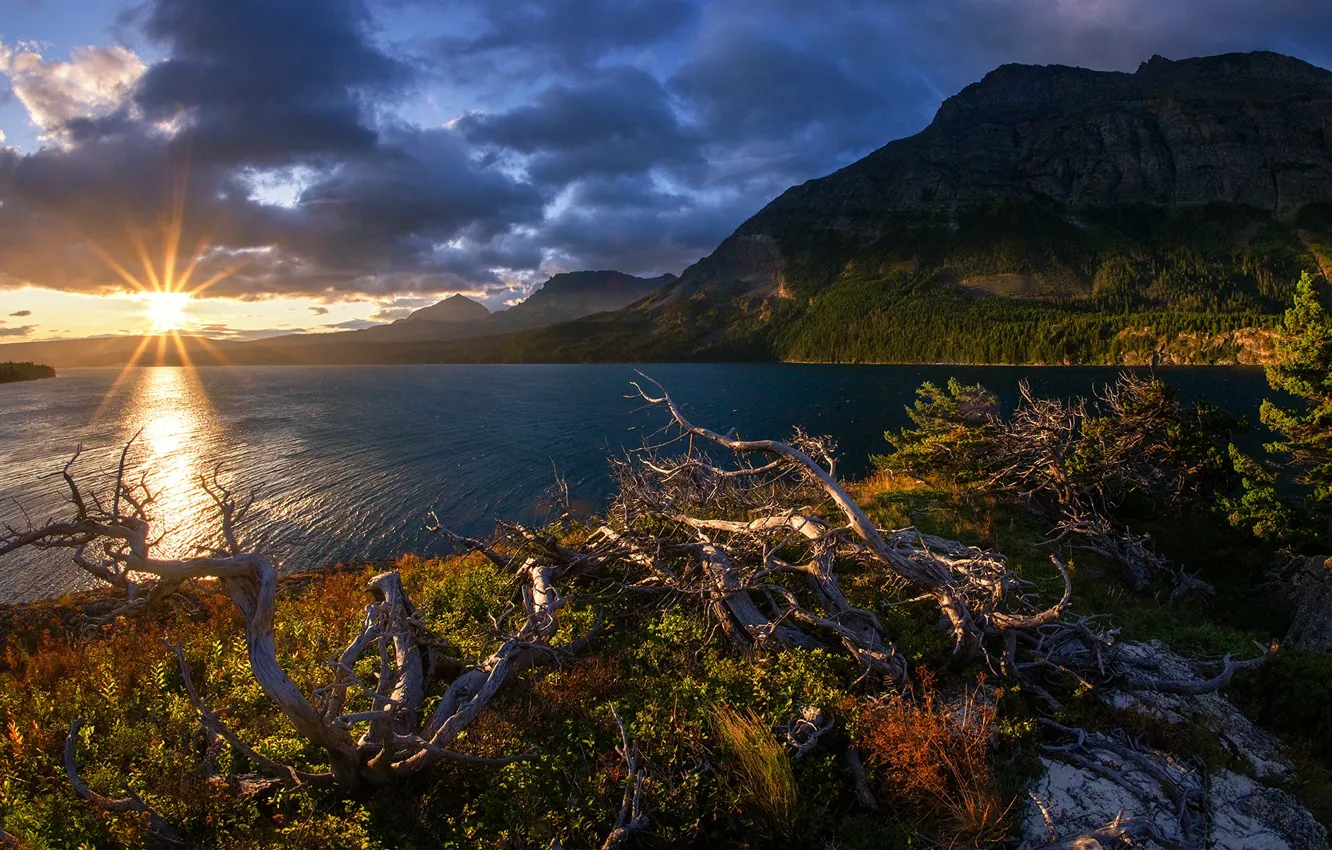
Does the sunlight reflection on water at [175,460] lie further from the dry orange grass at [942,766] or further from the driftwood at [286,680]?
the dry orange grass at [942,766]

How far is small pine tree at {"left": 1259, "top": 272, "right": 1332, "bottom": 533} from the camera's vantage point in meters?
14.6

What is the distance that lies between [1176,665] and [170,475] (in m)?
55.9

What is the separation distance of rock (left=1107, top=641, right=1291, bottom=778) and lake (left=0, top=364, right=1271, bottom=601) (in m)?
10.2

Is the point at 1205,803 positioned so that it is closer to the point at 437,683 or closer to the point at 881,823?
the point at 881,823

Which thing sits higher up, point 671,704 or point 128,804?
point 128,804

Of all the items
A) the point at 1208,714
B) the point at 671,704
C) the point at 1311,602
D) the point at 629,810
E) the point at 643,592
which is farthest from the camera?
the point at 1311,602

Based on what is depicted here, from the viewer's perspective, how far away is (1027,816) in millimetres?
5539

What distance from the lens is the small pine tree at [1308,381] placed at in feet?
47.9

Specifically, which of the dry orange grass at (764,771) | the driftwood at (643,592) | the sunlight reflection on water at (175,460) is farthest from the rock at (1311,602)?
the sunlight reflection on water at (175,460)

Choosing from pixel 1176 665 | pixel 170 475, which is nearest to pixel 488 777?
pixel 1176 665

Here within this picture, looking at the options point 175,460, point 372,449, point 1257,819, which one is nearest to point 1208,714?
point 1257,819

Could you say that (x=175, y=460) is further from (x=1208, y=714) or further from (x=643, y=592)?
(x=1208, y=714)

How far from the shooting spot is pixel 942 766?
5703 mm

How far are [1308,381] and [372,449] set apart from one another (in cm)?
5485
